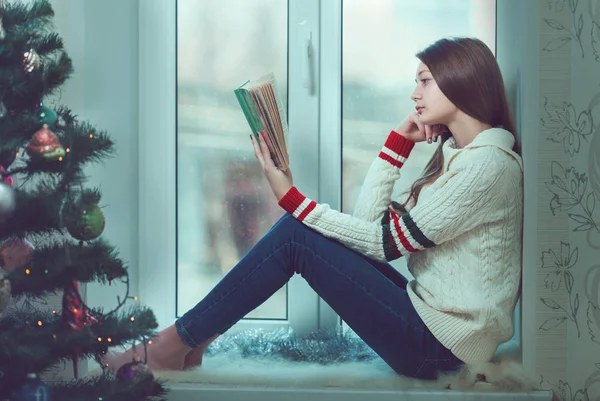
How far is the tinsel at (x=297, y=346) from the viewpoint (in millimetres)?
1895

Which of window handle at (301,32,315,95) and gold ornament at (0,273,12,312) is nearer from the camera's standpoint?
gold ornament at (0,273,12,312)

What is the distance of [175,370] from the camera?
1.78 m

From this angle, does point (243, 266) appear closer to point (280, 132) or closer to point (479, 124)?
point (280, 132)

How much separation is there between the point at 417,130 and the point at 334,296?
0.48 metres

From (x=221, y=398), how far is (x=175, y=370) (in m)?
0.14

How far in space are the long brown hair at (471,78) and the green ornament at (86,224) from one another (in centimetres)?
85

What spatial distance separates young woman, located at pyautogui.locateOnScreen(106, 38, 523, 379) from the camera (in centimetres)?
163

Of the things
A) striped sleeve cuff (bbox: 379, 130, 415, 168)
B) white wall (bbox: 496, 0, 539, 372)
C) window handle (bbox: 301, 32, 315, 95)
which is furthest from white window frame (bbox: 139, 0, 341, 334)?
white wall (bbox: 496, 0, 539, 372)

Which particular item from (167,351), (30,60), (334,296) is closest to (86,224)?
(30,60)

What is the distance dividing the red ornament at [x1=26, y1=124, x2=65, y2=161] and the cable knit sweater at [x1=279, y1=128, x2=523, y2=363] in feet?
1.95

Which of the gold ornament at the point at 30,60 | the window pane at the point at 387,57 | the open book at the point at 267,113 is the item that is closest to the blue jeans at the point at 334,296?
the open book at the point at 267,113

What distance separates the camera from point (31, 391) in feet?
4.49

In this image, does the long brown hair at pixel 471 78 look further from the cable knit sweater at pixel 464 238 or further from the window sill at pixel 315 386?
the window sill at pixel 315 386

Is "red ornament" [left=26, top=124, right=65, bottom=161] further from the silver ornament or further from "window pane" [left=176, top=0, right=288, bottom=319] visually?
→ "window pane" [left=176, top=0, right=288, bottom=319]
